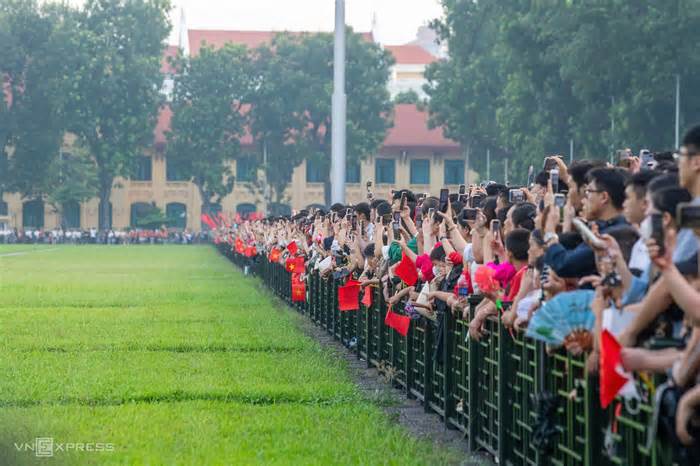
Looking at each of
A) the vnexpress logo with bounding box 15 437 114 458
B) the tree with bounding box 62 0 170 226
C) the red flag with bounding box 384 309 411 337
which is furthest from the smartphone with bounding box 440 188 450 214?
the tree with bounding box 62 0 170 226

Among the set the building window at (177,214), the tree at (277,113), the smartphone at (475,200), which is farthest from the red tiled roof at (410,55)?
the smartphone at (475,200)

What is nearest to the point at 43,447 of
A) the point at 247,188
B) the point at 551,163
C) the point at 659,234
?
the point at 551,163

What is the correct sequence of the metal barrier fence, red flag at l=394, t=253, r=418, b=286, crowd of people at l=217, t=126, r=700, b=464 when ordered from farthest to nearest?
red flag at l=394, t=253, r=418, b=286 < the metal barrier fence < crowd of people at l=217, t=126, r=700, b=464

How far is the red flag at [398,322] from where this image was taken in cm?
1652

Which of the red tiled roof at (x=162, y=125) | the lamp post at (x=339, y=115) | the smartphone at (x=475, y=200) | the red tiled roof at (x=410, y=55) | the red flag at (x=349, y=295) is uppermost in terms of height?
the red tiled roof at (x=410, y=55)

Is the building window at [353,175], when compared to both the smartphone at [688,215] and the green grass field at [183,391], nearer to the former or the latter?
the green grass field at [183,391]

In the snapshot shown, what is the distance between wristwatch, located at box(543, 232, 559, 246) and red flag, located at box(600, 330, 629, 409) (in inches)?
63.6

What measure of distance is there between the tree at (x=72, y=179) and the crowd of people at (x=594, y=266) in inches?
3734

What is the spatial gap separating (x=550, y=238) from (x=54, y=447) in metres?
4.64

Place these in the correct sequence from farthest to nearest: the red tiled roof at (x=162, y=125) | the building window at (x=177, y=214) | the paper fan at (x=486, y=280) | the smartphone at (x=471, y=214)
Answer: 1. the building window at (x=177, y=214)
2. the red tiled roof at (x=162, y=125)
3. the smartphone at (x=471, y=214)
4. the paper fan at (x=486, y=280)

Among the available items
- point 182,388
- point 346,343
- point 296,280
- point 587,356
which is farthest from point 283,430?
point 296,280

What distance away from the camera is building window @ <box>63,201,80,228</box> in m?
120

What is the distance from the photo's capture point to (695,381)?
711 centimetres

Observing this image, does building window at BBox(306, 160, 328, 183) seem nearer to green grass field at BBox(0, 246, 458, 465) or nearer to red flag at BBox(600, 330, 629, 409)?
green grass field at BBox(0, 246, 458, 465)
